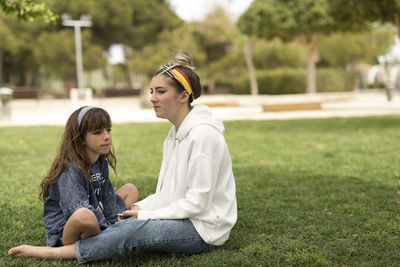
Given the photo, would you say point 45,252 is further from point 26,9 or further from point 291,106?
point 291,106

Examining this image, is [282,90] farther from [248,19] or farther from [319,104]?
[319,104]

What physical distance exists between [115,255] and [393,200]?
2.89 metres

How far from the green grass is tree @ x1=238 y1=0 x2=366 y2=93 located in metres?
13.5

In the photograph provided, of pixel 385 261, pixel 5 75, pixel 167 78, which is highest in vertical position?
pixel 5 75

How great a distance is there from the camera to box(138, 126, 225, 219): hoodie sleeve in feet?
8.92

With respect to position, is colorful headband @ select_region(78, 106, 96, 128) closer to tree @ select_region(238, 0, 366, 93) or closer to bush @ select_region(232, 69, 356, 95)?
tree @ select_region(238, 0, 366, 93)

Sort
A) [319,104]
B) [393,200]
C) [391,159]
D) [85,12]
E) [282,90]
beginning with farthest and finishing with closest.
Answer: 1. [85,12]
2. [282,90]
3. [319,104]
4. [391,159]
5. [393,200]

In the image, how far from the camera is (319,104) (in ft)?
57.8

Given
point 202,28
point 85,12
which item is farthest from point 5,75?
point 202,28

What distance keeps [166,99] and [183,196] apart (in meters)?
0.64

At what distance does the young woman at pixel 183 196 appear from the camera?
2.76 m

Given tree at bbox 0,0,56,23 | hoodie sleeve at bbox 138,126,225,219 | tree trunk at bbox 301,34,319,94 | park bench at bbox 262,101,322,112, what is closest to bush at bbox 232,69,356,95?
tree trunk at bbox 301,34,319,94

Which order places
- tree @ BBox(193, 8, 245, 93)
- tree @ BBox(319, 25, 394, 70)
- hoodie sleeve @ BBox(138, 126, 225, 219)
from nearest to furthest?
hoodie sleeve @ BBox(138, 126, 225, 219), tree @ BBox(193, 8, 245, 93), tree @ BBox(319, 25, 394, 70)

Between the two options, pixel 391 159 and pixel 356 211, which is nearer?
pixel 356 211
